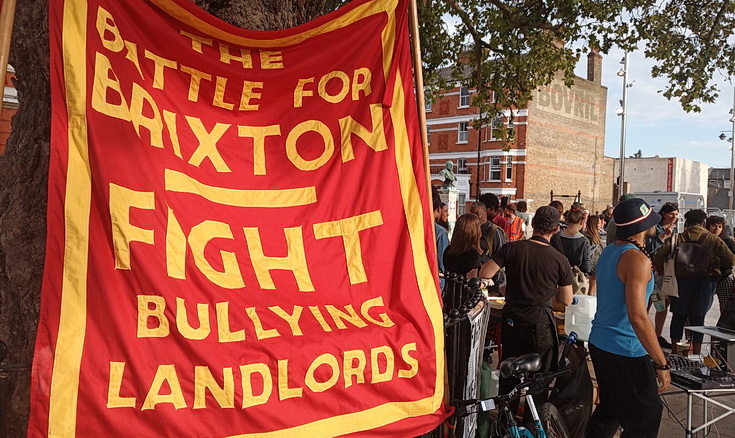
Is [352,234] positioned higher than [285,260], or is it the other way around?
[352,234]

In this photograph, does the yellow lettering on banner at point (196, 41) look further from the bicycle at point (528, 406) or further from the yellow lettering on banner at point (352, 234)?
the bicycle at point (528, 406)

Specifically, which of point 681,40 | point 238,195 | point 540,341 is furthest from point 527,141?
point 238,195

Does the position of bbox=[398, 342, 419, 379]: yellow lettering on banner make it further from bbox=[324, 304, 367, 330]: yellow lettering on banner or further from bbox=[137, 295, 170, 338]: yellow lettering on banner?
bbox=[137, 295, 170, 338]: yellow lettering on banner

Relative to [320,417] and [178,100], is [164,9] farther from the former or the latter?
[320,417]

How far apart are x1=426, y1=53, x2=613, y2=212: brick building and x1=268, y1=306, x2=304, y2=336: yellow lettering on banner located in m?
32.9

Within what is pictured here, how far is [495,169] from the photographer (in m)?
37.1

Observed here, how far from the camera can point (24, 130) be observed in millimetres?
3059

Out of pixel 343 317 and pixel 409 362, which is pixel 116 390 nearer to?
pixel 343 317

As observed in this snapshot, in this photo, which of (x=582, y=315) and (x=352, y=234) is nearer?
(x=352, y=234)

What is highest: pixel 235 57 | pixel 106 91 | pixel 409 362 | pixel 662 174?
pixel 662 174

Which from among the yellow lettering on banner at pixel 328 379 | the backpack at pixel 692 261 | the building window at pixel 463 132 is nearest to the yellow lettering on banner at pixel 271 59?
the yellow lettering on banner at pixel 328 379

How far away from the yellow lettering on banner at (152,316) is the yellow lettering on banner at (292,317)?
493 millimetres

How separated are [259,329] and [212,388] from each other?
1.09 feet

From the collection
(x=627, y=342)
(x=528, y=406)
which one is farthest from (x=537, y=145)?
(x=528, y=406)
